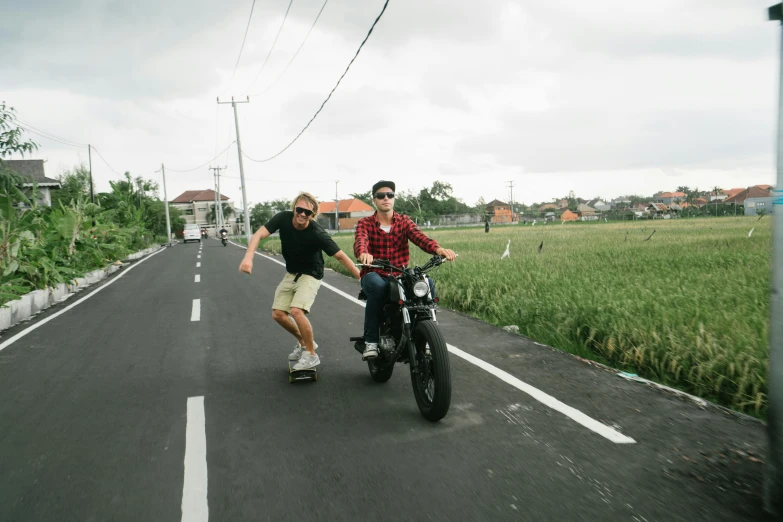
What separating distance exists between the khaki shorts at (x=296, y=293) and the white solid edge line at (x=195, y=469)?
3.91ft

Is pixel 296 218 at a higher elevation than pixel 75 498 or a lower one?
higher

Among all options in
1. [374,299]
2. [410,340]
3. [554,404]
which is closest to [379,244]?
[374,299]

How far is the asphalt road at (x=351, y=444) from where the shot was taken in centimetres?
297

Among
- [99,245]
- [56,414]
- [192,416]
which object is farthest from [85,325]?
[99,245]

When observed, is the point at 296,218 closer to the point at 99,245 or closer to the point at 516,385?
the point at 516,385

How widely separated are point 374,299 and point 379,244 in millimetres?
572

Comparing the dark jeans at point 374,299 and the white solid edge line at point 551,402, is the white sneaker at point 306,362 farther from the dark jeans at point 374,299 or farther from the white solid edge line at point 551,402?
the white solid edge line at point 551,402

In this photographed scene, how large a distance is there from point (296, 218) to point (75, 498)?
9.28ft

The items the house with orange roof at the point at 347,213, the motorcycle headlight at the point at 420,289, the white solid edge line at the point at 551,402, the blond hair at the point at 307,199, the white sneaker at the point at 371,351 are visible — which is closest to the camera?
the white solid edge line at the point at 551,402

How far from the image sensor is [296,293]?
17.4ft

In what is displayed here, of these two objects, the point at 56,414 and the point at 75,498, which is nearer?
the point at 75,498

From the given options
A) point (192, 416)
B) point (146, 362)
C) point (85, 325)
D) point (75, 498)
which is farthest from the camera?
point (85, 325)

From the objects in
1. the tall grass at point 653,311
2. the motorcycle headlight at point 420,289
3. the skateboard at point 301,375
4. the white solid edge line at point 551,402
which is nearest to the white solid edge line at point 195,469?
the skateboard at point 301,375

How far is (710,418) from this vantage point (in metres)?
4.12
